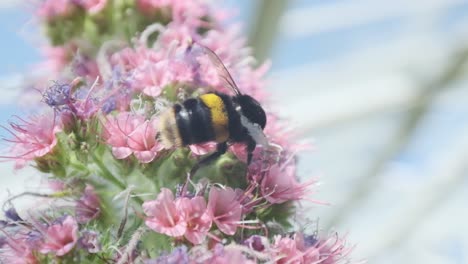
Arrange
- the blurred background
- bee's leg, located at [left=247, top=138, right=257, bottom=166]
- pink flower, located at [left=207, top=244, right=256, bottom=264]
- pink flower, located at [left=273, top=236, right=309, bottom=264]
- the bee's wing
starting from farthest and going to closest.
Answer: the blurred background
the bee's wing
bee's leg, located at [left=247, top=138, right=257, bottom=166]
pink flower, located at [left=273, top=236, right=309, bottom=264]
pink flower, located at [left=207, top=244, right=256, bottom=264]

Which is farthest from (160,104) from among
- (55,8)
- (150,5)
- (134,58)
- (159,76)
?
(55,8)

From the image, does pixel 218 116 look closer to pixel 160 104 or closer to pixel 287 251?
pixel 160 104

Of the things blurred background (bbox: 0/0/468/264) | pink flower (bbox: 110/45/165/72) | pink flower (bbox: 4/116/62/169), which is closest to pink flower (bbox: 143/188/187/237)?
pink flower (bbox: 4/116/62/169)

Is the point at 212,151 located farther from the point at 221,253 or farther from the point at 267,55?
the point at 267,55

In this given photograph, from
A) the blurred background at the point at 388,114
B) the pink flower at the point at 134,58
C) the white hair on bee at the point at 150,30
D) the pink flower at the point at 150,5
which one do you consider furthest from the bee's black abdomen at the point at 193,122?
the blurred background at the point at 388,114

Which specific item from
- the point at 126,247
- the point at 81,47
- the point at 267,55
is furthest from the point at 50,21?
the point at 267,55

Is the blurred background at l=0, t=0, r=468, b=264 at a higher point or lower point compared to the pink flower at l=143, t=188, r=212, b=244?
lower

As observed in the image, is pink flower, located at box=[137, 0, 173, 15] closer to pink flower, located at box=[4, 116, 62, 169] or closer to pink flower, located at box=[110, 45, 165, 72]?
pink flower, located at box=[110, 45, 165, 72]
